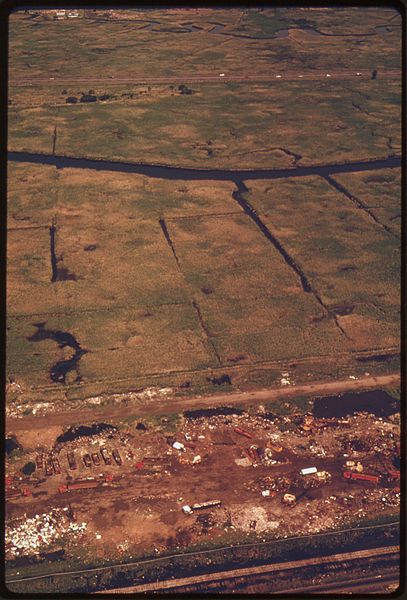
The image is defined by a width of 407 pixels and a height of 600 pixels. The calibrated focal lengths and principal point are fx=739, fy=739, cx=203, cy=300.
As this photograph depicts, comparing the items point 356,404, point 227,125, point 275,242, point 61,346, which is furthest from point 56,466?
point 227,125

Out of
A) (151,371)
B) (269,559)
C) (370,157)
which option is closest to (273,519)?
(269,559)

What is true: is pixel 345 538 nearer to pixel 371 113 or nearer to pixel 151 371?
pixel 151 371

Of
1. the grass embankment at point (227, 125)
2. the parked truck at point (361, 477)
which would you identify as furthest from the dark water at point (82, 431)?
the grass embankment at point (227, 125)

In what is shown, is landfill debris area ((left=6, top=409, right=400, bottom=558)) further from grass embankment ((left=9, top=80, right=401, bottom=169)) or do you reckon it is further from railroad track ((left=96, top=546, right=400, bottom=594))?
grass embankment ((left=9, top=80, right=401, bottom=169))

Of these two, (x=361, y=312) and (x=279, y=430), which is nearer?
(x=279, y=430)

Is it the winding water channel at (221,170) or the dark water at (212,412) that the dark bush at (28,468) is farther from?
the winding water channel at (221,170)

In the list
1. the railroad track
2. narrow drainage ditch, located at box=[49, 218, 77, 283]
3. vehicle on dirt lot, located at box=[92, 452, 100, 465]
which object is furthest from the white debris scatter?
narrow drainage ditch, located at box=[49, 218, 77, 283]
